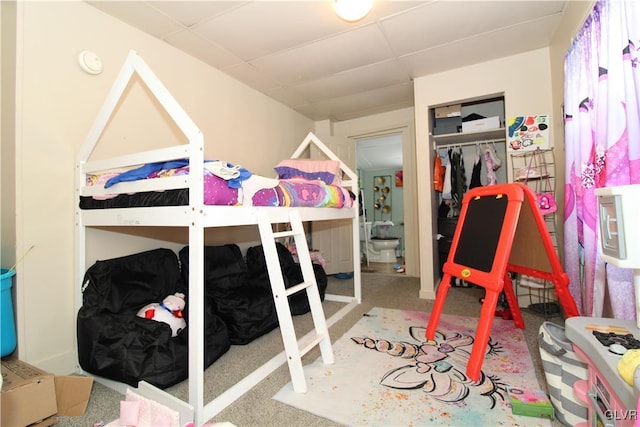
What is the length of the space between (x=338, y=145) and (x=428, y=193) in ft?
4.92

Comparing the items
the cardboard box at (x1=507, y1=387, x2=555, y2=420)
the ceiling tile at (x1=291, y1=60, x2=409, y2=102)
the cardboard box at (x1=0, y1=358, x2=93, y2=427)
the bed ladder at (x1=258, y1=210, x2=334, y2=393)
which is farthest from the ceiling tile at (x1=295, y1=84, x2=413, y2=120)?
the cardboard box at (x1=0, y1=358, x2=93, y2=427)

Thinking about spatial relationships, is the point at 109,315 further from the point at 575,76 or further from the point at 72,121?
the point at 575,76

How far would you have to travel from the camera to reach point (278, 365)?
5.49 feet

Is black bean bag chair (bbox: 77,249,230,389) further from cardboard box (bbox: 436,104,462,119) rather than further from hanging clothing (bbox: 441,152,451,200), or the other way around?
cardboard box (bbox: 436,104,462,119)

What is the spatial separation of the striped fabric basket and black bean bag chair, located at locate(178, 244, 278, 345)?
62.4 inches

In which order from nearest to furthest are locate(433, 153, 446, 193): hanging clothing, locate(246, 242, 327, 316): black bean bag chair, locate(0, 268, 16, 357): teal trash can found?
locate(0, 268, 16, 357): teal trash can → locate(246, 242, 327, 316): black bean bag chair → locate(433, 153, 446, 193): hanging clothing

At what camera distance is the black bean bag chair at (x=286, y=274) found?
247 cm

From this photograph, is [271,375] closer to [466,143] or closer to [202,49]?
[202,49]

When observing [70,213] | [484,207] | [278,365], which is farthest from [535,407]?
[70,213]

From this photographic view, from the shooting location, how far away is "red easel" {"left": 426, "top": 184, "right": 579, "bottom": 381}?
4.99 feet

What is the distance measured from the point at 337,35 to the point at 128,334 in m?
2.35

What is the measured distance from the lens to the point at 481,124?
2973mm

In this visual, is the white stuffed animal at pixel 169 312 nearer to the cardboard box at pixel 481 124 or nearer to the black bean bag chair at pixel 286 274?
the black bean bag chair at pixel 286 274

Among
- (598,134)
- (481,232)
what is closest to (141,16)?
(481,232)
